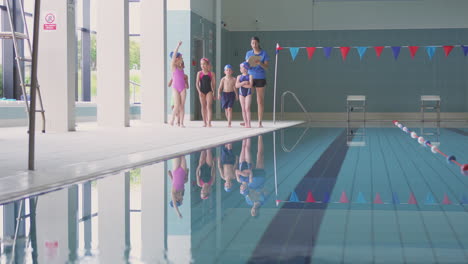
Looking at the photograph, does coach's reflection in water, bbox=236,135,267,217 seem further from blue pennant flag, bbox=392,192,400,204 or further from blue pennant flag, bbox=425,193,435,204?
blue pennant flag, bbox=425,193,435,204

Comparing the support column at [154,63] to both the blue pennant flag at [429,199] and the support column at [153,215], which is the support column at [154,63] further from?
the blue pennant flag at [429,199]

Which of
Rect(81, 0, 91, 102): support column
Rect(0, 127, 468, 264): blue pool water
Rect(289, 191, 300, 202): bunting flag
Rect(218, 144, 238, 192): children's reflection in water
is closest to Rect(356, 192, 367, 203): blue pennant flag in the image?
Rect(0, 127, 468, 264): blue pool water

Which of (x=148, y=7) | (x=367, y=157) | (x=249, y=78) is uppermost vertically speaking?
(x=148, y=7)

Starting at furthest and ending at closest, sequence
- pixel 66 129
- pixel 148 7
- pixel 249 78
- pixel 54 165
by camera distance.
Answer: pixel 148 7 → pixel 249 78 → pixel 66 129 → pixel 54 165

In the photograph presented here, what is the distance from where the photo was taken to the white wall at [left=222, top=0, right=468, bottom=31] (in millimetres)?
22969

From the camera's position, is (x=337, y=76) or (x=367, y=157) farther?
(x=337, y=76)

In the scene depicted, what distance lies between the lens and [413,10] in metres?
23.0

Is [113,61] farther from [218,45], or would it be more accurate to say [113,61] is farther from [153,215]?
[153,215]

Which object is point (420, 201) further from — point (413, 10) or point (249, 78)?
point (413, 10)

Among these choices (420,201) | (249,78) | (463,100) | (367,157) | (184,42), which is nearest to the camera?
(420,201)

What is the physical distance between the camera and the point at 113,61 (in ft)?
48.4

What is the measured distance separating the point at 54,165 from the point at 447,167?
333 centimetres

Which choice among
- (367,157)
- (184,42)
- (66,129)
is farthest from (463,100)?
(367,157)

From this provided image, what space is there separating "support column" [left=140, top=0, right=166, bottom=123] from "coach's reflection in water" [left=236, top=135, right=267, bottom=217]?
9147 mm
